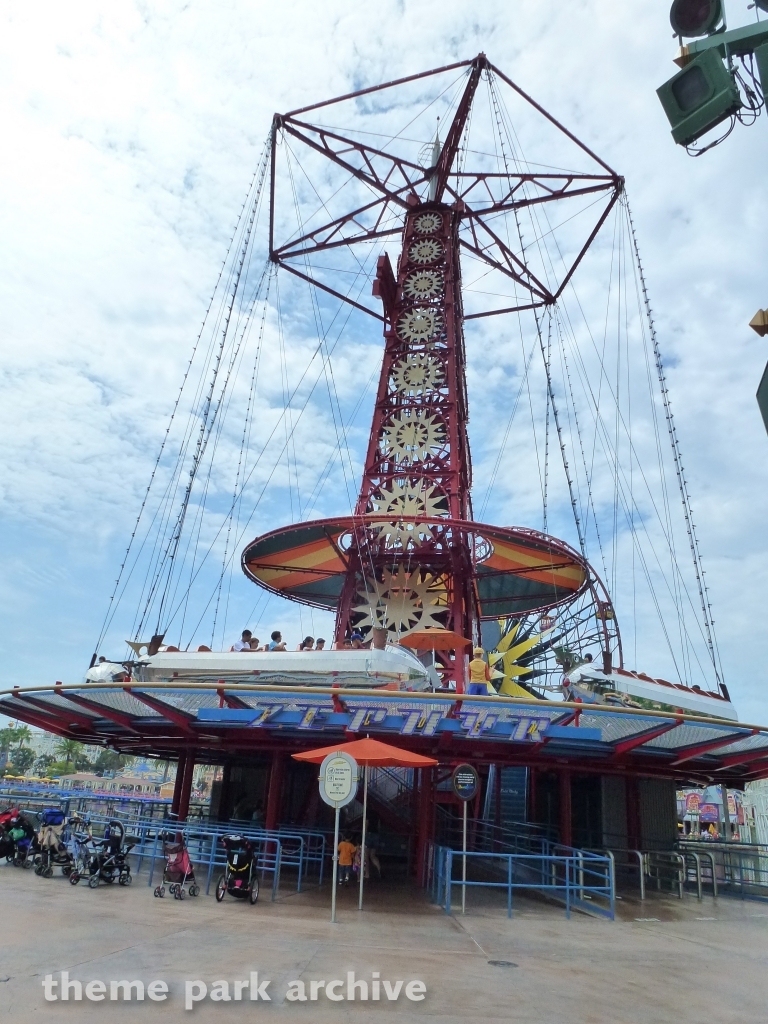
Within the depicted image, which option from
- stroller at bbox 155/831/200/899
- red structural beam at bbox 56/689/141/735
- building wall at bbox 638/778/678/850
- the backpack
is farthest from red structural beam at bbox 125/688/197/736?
building wall at bbox 638/778/678/850

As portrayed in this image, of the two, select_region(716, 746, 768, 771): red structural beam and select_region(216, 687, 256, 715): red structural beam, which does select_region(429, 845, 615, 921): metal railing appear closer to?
select_region(716, 746, 768, 771): red structural beam

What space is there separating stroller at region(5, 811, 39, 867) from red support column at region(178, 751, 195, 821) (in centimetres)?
336

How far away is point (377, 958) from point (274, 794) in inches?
297

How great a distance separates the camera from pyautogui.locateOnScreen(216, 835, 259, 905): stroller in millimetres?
10609

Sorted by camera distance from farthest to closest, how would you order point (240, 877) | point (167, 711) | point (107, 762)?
point (107, 762)
point (167, 711)
point (240, 877)

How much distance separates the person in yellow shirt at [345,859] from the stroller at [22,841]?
5247mm

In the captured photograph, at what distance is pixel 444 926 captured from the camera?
962 cm

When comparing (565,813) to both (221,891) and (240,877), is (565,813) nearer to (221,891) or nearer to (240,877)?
(240,877)

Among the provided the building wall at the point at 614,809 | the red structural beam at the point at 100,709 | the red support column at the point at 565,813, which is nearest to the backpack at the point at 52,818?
the red structural beam at the point at 100,709

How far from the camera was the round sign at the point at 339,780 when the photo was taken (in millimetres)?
9680

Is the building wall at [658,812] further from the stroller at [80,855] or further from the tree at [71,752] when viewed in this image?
the tree at [71,752]

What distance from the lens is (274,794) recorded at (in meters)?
14.4

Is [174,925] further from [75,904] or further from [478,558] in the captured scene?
[478,558]

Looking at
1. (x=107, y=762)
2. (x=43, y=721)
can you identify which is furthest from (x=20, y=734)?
(x=43, y=721)
